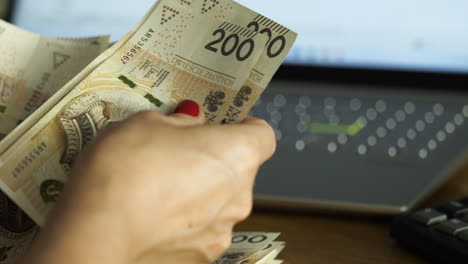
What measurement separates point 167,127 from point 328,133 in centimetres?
45

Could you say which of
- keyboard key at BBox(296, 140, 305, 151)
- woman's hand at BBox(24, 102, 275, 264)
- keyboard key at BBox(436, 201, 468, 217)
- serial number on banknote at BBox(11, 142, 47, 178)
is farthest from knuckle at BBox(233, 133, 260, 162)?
keyboard key at BBox(296, 140, 305, 151)

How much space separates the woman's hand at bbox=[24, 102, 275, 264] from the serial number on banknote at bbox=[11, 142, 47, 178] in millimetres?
115

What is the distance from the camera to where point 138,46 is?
46 cm

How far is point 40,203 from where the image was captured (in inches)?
15.8

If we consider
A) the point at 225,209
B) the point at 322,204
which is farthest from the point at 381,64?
the point at 225,209

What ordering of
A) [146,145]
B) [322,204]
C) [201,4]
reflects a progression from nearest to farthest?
[146,145] → [201,4] → [322,204]

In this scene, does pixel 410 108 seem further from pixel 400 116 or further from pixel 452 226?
pixel 452 226

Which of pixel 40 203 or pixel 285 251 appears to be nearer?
pixel 40 203

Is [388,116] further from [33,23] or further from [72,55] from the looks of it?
[33,23]

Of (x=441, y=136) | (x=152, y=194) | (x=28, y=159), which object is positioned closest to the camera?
(x=152, y=194)

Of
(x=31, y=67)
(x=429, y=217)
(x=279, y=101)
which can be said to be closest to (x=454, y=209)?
(x=429, y=217)

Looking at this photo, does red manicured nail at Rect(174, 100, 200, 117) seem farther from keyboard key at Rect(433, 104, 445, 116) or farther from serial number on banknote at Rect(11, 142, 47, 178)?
keyboard key at Rect(433, 104, 445, 116)

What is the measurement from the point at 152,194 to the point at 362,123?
1.64 feet

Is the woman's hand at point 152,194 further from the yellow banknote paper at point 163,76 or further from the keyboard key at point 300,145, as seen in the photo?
the keyboard key at point 300,145
